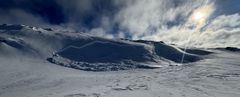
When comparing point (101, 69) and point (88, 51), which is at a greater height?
point (88, 51)

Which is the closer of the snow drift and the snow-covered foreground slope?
the snow-covered foreground slope

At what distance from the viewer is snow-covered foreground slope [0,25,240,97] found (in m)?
26.8

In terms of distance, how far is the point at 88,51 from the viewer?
65.4m

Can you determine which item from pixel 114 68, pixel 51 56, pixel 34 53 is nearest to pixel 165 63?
pixel 114 68

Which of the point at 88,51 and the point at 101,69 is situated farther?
the point at 88,51

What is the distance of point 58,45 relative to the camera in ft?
232

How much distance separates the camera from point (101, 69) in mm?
48656

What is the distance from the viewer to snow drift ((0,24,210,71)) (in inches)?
2127

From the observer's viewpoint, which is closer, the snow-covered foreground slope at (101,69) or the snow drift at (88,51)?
the snow-covered foreground slope at (101,69)

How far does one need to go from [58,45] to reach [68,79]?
36.6 m

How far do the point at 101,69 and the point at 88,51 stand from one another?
17.6 metres

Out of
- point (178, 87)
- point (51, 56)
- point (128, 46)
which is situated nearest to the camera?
point (178, 87)

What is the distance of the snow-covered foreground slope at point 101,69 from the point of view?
26.8 meters

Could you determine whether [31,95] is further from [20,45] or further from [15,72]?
[20,45]
